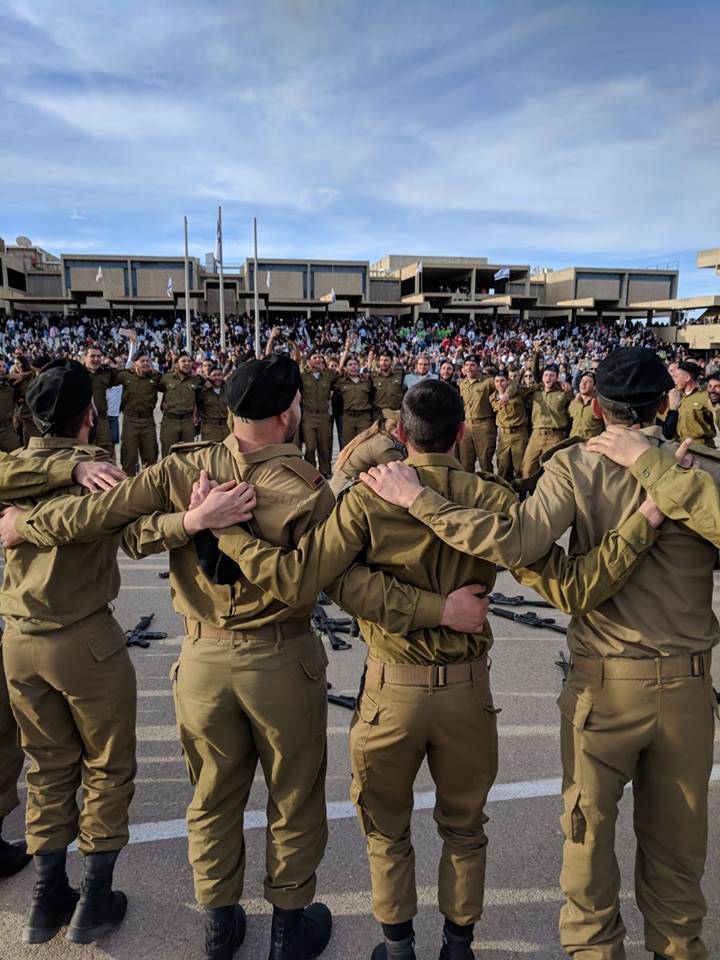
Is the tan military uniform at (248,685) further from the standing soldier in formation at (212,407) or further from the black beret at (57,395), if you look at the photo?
the standing soldier in formation at (212,407)

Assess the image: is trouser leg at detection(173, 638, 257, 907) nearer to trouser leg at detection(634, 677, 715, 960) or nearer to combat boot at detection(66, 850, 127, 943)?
combat boot at detection(66, 850, 127, 943)

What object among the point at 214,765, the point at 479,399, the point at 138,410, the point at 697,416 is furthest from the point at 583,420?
the point at 214,765

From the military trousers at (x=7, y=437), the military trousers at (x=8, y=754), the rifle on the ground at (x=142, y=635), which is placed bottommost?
the rifle on the ground at (x=142, y=635)

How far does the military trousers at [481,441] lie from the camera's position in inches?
434

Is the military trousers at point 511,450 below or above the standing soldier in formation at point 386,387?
below

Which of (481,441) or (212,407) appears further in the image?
(212,407)

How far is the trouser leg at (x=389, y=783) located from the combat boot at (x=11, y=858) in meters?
1.48

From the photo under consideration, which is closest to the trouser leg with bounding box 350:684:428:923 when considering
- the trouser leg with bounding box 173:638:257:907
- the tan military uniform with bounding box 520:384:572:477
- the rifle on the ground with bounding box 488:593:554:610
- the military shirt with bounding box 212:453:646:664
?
the military shirt with bounding box 212:453:646:664

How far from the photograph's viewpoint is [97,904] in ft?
7.57

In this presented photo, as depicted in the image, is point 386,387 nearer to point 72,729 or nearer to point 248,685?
point 72,729

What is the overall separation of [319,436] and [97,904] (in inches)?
373

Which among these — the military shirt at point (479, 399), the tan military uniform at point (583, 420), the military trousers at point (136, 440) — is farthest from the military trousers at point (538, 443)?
the military trousers at point (136, 440)

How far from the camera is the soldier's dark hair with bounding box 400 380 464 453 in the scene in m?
2.17

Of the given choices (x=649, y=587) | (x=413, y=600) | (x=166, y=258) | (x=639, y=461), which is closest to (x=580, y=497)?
(x=639, y=461)
